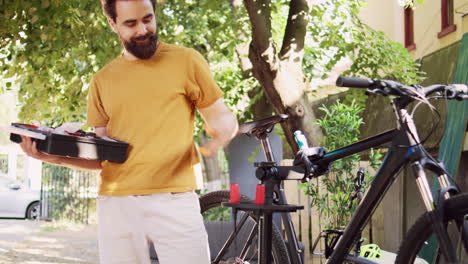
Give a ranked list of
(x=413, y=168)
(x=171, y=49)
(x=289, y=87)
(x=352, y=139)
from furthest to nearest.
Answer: (x=289, y=87) < (x=352, y=139) < (x=171, y=49) < (x=413, y=168)

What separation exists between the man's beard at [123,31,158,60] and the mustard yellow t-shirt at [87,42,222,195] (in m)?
0.05

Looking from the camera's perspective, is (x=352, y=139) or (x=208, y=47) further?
(x=208, y=47)

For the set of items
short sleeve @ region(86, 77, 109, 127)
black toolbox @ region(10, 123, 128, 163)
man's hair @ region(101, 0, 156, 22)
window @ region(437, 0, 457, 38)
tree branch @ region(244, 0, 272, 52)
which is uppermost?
window @ region(437, 0, 457, 38)

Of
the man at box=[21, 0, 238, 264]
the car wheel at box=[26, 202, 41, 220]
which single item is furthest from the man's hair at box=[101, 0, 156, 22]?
the car wheel at box=[26, 202, 41, 220]

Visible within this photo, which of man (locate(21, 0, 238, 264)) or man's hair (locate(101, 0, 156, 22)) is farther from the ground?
man's hair (locate(101, 0, 156, 22))

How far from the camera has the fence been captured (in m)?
19.6

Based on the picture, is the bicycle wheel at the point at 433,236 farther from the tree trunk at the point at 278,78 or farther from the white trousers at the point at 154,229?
the tree trunk at the point at 278,78

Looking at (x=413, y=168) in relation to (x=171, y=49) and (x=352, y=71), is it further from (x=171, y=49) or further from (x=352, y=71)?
(x=352, y=71)

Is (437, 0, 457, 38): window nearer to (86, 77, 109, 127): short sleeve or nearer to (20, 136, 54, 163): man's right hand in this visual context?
(86, 77, 109, 127): short sleeve

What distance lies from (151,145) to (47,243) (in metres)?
11.5

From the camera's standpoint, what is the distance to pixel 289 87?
8141mm

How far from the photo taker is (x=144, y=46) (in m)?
2.89

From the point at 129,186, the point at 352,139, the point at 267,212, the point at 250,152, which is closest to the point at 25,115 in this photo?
the point at 250,152

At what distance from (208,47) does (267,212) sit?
10555mm
